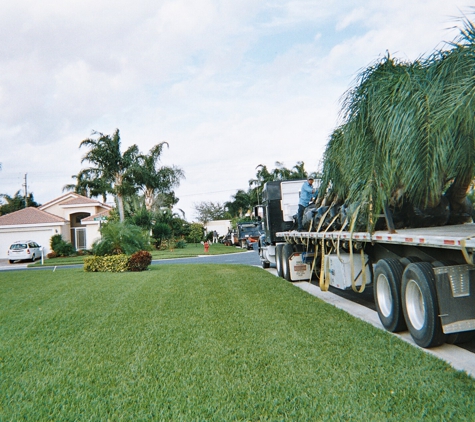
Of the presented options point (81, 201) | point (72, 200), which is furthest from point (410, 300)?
point (72, 200)

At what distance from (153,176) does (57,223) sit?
940cm

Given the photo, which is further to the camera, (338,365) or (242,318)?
(242,318)

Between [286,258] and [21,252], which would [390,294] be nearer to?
[286,258]

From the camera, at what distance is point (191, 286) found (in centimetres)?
1270

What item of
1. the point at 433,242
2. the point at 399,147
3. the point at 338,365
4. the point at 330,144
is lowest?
the point at 338,365

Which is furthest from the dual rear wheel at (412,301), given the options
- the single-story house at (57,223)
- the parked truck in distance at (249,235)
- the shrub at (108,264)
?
the single-story house at (57,223)

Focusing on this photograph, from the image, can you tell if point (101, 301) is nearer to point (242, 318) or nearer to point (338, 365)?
point (242, 318)

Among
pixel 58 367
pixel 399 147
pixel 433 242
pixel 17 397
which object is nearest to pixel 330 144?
pixel 399 147

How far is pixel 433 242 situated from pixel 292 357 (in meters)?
2.13

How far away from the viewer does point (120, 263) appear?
64.3ft

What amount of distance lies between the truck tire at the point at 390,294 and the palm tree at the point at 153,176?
34718 mm

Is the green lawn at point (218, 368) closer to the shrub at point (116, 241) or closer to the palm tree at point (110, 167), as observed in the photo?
the shrub at point (116, 241)

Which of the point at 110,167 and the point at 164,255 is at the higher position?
the point at 110,167

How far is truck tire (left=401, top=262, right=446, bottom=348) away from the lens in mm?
5570
